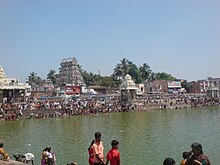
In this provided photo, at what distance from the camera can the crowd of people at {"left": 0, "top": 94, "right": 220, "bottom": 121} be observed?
3606cm

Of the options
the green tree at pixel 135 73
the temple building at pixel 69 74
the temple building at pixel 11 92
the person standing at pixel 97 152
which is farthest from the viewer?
Result: the green tree at pixel 135 73

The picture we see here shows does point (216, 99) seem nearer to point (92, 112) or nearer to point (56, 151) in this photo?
point (92, 112)

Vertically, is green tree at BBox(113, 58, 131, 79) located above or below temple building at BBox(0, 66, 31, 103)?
above

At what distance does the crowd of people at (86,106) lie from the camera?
36.1m

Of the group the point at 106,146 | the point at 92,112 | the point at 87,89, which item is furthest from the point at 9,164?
the point at 87,89

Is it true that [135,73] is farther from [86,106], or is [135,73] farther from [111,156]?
[111,156]

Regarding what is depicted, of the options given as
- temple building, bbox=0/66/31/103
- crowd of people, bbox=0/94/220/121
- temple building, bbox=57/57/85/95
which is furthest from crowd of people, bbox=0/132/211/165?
temple building, bbox=57/57/85/95

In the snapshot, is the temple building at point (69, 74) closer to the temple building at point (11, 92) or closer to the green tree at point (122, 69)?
the green tree at point (122, 69)

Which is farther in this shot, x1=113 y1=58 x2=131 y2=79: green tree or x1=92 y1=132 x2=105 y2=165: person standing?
x1=113 y1=58 x2=131 y2=79: green tree

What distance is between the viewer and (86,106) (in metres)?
41.7

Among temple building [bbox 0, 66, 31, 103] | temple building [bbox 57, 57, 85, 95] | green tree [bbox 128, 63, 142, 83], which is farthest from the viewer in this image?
green tree [bbox 128, 63, 142, 83]

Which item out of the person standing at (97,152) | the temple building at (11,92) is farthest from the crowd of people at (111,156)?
the temple building at (11,92)

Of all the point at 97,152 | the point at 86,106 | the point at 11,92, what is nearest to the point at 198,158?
the point at 97,152

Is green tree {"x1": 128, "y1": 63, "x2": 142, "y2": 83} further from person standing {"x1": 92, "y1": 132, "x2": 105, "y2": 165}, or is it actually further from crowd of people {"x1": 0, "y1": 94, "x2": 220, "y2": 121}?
person standing {"x1": 92, "y1": 132, "x2": 105, "y2": 165}
